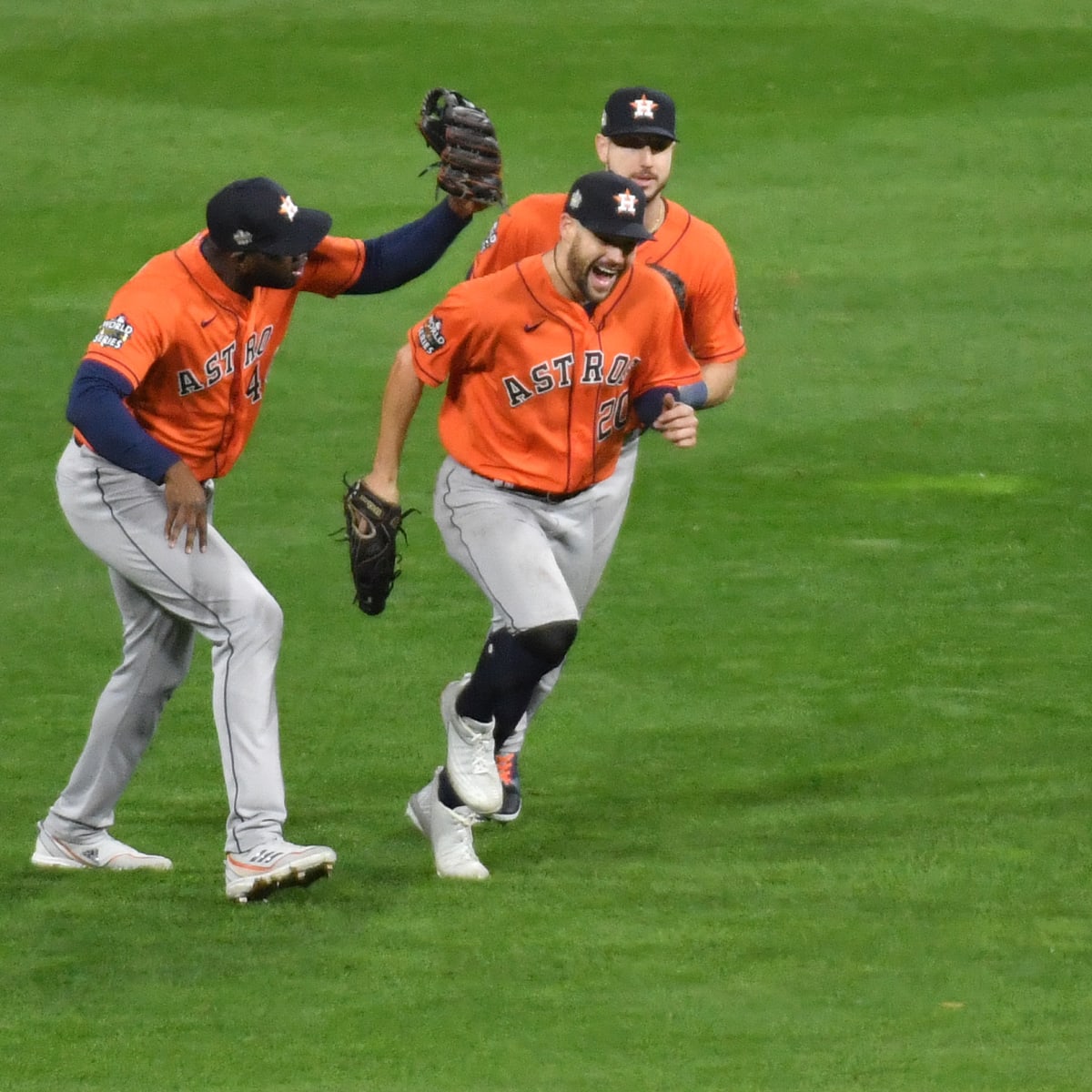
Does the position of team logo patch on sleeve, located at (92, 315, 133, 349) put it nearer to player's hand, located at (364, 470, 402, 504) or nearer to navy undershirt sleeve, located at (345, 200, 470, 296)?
player's hand, located at (364, 470, 402, 504)

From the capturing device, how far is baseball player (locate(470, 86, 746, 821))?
6.72m

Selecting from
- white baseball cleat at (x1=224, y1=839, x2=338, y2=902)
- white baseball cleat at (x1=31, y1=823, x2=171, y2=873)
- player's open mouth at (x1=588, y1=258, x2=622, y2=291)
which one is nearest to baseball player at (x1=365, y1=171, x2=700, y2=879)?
player's open mouth at (x1=588, y1=258, x2=622, y2=291)

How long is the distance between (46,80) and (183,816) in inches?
593

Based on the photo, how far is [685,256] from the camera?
6.86 m

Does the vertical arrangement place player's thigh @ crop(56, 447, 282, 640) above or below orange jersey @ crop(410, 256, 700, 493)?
below

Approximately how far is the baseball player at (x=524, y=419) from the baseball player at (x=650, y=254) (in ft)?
0.84

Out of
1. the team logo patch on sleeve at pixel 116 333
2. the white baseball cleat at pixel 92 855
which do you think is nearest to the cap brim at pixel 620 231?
the team logo patch on sleeve at pixel 116 333

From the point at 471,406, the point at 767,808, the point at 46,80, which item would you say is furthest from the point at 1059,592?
the point at 46,80

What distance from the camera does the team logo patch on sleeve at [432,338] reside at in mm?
6113

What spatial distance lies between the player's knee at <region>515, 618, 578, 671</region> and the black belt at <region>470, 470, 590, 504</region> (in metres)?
0.44

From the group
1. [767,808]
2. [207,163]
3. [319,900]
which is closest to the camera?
[319,900]

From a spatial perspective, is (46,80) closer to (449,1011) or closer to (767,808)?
(767,808)

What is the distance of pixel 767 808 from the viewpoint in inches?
267

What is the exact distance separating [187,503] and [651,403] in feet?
4.51
